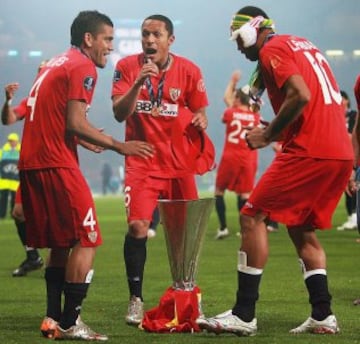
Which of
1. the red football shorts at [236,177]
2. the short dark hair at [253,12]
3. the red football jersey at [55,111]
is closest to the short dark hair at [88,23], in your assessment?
the red football jersey at [55,111]

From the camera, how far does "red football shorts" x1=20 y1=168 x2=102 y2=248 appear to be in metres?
6.77

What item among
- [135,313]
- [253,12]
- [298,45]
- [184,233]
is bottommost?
[135,313]

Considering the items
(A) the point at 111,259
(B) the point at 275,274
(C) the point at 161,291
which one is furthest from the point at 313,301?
(A) the point at 111,259

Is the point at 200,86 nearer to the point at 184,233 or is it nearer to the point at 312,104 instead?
the point at 184,233

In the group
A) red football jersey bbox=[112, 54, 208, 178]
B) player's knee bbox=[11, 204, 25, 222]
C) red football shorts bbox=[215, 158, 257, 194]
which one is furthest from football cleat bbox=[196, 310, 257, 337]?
red football shorts bbox=[215, 158, 257, 194]

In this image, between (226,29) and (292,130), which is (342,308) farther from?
(226,29)

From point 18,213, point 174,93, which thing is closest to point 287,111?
point 174,93

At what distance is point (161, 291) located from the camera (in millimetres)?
9828

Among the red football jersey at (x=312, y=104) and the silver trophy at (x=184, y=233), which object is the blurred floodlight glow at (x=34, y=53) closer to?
the silver trophy at (x=184, y=233)

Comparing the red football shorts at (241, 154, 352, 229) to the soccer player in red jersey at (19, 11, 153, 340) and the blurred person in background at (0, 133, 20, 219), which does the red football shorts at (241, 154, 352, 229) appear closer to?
the soccer player in red jersey at (19, 11, 153, 340)

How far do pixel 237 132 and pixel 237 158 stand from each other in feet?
1.45

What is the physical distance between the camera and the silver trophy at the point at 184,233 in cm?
744

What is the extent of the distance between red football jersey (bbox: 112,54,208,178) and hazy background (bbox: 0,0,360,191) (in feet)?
190

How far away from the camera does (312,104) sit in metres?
6.84
